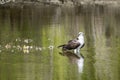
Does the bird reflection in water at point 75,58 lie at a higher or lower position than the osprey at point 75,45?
lower

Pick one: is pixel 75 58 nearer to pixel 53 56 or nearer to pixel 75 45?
pixel 53 56

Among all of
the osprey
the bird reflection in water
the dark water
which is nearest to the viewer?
the dark water

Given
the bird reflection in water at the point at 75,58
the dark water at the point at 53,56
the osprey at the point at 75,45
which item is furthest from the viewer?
the osprey at the point at 75,45

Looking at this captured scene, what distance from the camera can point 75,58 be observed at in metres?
22.8

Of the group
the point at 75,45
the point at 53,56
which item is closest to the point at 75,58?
the point at 53,56

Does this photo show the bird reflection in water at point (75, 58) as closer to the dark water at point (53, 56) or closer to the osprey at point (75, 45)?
the dark water at point (53, 56)

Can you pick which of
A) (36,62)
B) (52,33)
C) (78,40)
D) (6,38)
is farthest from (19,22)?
(36,62)

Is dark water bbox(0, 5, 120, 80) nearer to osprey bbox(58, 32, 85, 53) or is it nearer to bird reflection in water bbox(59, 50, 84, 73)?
bird reflection in water bbox(59, 50, 84, 73)

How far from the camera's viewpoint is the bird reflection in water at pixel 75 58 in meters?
20.7

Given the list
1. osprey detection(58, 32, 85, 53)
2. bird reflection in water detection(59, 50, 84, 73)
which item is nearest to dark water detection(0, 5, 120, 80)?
bird reflection in water detection(59, 50, 84, 73)

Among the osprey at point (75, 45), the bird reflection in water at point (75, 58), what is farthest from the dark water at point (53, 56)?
the osprey at point (75, 45)

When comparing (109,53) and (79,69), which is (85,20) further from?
(79,69)

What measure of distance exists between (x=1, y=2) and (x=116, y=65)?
39681 millimetres

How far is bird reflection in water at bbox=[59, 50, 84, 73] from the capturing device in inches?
813
